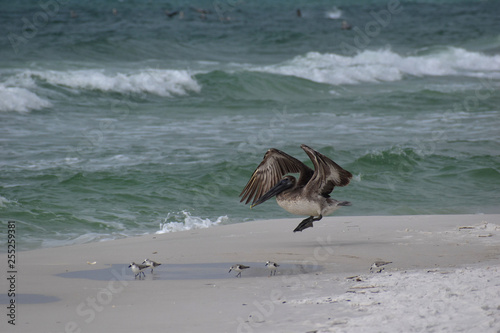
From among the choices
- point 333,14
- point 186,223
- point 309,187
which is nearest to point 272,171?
point 309,187

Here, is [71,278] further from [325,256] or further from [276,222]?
[276,222]

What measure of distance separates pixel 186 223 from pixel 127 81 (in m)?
12.9

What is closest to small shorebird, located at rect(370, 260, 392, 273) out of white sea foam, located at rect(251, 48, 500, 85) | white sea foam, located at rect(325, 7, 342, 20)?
white sea foam, located at rect(251, 48, 500, 85)

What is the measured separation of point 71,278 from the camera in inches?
232

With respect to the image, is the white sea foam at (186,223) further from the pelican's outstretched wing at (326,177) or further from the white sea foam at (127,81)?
the white sea foam at (127,81)

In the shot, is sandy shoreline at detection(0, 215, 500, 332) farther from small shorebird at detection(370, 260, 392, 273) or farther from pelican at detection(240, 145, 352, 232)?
pelican at detection(240, 145, 352, 232)

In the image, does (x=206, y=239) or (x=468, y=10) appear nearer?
(x=206, y=239)

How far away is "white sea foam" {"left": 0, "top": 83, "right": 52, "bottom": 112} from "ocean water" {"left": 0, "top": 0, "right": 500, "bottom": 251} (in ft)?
0.14

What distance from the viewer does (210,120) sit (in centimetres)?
1647

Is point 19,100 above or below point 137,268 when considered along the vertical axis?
above

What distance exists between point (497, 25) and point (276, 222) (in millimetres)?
42542

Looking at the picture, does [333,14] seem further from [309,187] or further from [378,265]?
[378,265]

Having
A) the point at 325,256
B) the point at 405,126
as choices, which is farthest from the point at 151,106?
the point at 325,256

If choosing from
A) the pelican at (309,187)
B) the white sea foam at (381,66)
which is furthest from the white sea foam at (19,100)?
the pelican at (309,187)
